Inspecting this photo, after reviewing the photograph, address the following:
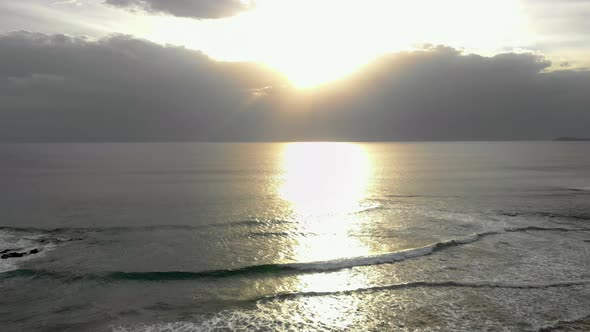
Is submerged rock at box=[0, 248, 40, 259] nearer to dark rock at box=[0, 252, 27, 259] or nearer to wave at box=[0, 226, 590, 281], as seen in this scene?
dark rock at box=[0, 252, 27, 259]

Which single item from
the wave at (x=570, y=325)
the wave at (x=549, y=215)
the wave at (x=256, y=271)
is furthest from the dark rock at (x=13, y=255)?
the wave at (x=549, y=215)

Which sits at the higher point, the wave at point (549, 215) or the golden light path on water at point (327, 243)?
the wave at point (549, 215)

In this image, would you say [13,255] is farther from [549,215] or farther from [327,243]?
[549,215]

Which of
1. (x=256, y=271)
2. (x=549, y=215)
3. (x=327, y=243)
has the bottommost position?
(x=256, y=271)

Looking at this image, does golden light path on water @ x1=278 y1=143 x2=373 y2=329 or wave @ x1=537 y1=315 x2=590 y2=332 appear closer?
wave @ x1=537 y1=315 x2=590 y2=332

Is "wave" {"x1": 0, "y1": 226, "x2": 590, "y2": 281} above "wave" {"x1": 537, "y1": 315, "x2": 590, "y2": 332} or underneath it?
underneath

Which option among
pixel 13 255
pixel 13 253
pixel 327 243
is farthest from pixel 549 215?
pixel 13 253

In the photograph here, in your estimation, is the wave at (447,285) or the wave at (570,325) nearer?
the wave at (570,325)

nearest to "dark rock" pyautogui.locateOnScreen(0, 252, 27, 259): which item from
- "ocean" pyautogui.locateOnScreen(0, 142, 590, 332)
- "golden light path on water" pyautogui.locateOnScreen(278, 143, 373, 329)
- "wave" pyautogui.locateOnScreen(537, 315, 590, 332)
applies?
"ocean" pyautogui.locateOnScreen(0, 142, 590, 332)

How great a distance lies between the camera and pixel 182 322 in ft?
66.2

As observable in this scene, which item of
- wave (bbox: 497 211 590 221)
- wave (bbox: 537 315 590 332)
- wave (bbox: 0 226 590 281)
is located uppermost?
wave (bbox: 497 211 590 221)

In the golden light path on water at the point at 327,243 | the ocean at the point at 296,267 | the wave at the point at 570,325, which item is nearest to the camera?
the wave at the point at 570,325

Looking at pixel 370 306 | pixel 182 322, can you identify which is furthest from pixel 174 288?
pixel 370 306

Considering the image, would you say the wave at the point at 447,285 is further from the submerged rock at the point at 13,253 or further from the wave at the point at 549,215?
the wave at the point at 549,215
